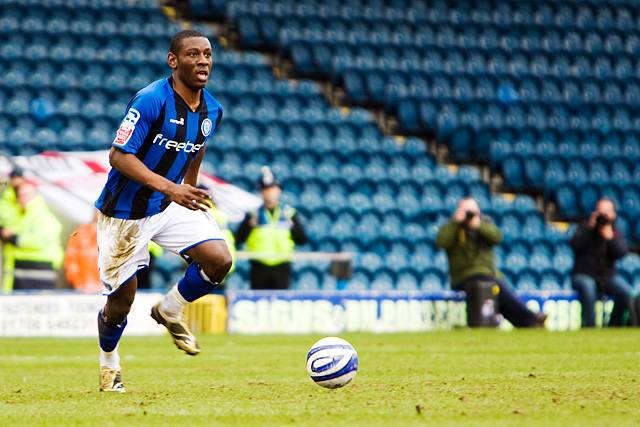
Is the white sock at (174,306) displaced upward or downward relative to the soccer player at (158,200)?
downward

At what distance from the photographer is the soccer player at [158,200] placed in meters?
7.23

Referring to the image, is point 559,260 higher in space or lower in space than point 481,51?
lower

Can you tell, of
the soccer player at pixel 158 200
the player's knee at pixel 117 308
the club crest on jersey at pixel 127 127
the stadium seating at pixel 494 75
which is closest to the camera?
the club crest on jersey at pixel 127 127

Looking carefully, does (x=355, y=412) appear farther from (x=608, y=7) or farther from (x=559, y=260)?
(x=608, y=7)

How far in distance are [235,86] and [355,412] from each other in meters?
15.1

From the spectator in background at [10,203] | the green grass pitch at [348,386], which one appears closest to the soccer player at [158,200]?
the green grass pitch at [348,386]

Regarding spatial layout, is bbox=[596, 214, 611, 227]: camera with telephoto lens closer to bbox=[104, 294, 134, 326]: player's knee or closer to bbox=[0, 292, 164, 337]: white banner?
bbox=[0, 292, 164, 337]: white banner

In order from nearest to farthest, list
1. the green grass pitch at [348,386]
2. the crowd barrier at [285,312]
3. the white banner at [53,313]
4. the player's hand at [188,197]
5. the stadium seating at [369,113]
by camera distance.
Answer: the green grass pitch at [348,386] → the player's hand at [188,197] → the white banner at [53,313] → the crowd barrier at [285,312] → the stadium seating at [369,113]

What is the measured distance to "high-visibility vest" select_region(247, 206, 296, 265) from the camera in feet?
51.6

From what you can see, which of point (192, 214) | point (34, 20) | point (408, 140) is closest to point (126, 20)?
point (34, 20)

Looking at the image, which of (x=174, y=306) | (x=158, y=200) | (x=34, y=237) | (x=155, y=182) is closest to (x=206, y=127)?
(x=158, y=200)

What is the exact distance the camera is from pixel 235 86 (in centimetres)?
2070

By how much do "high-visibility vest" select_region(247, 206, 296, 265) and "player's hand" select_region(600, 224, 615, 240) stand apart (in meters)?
4.09

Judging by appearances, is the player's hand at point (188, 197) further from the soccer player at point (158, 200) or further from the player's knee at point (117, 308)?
the player's knee at point (117, 308)
